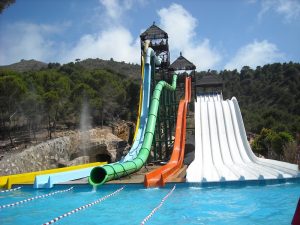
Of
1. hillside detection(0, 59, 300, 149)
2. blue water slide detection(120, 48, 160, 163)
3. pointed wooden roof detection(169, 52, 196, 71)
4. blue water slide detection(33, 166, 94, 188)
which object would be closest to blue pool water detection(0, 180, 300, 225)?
blue water slide detection(33, 166, 94, 188)

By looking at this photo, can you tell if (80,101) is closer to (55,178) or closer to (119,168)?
(55,178)

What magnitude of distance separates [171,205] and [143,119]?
6770 mm

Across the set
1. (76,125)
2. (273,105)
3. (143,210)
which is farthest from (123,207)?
(273,105)

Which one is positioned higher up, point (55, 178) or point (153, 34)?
point (153, 34)

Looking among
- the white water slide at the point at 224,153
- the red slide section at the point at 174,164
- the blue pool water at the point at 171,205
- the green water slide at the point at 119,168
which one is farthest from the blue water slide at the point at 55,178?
the white water slide at the point at 224,153

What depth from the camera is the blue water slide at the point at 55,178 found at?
8.60 m

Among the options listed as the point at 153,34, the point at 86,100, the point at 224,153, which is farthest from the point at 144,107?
the point at 86,100

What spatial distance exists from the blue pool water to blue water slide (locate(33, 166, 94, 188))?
391mm

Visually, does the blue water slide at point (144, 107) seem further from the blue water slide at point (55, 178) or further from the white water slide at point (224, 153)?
the white water slide at point (224, 153)

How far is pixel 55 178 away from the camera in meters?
8.99

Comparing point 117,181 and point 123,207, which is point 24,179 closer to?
point 117,181

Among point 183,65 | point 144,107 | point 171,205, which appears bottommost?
point 171,205

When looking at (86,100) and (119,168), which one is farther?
(86,100)

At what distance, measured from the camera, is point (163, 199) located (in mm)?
6684
